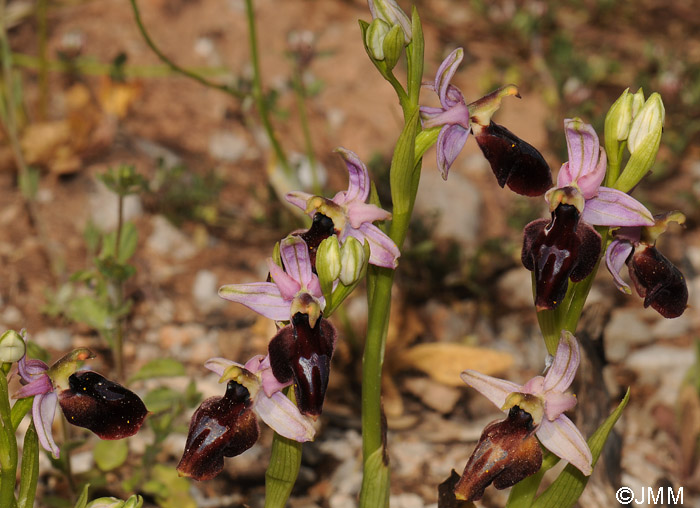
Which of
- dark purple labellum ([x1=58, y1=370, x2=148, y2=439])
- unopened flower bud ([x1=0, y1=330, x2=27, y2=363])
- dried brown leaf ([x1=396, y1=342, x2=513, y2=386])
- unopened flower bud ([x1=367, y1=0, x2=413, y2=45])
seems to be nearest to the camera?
unopened flower bud ([x1=0, y1=330, x2=27, y2=363])

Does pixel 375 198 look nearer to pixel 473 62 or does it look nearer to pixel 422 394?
pixel 422 394

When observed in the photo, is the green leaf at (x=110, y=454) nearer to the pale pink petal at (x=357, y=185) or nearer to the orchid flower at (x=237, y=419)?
the orchid flower at (x=237, y=419)

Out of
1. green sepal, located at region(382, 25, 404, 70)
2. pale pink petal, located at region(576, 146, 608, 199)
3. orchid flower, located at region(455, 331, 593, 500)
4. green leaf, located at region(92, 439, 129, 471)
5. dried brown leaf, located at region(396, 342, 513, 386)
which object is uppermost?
green sepal, located at region(382, 25, 404, 70)

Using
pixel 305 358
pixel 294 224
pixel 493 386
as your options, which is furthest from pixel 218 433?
pixel 294 224

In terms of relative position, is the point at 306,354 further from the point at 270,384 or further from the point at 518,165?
the point at 518,165

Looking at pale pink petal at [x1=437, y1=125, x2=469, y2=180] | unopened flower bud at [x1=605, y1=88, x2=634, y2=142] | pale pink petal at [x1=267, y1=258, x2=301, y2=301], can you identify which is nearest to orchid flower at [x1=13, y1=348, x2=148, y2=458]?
pale pink petal at [x1=267, y1=258, x2=301, y2=301]

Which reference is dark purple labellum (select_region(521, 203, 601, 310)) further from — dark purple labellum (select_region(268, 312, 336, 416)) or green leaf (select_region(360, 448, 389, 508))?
green leaf (select_region(360, 448, 389, 508))

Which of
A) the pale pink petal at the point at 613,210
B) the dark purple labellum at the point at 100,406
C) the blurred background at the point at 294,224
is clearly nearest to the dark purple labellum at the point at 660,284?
the pale pink petal at the point at 613,210
